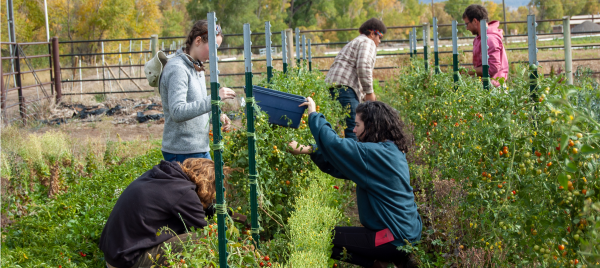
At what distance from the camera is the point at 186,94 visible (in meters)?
2.81

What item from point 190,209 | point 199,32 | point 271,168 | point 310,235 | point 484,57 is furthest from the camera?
point 484,57

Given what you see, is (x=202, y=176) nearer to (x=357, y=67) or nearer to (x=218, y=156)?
(x=218, y=156)

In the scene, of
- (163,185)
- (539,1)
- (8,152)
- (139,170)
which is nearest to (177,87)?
(163,185)

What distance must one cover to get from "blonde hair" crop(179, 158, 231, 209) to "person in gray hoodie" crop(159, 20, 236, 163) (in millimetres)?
245

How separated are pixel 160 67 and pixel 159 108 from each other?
7.84m

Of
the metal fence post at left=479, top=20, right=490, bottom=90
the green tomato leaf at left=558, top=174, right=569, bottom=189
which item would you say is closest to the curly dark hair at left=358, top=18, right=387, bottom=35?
the metal fence post at left=479, top=20, right=490, bottom=90

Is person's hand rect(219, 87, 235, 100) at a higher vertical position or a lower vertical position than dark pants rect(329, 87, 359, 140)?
higher

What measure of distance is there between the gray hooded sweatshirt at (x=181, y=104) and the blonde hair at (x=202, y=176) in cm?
25

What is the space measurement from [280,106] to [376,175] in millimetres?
643

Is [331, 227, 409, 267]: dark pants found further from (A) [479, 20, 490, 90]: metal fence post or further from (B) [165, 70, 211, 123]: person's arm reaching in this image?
(A) [479, 20, 490, 90]: metal fence post

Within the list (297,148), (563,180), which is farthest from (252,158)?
(563,180)

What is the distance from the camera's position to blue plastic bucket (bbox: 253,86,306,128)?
2.69 m

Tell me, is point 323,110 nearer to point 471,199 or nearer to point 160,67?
point 160,67

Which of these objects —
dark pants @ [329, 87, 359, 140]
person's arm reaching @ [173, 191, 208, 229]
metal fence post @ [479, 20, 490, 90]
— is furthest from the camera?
dark pants @ [329, 87, 359, 140]
